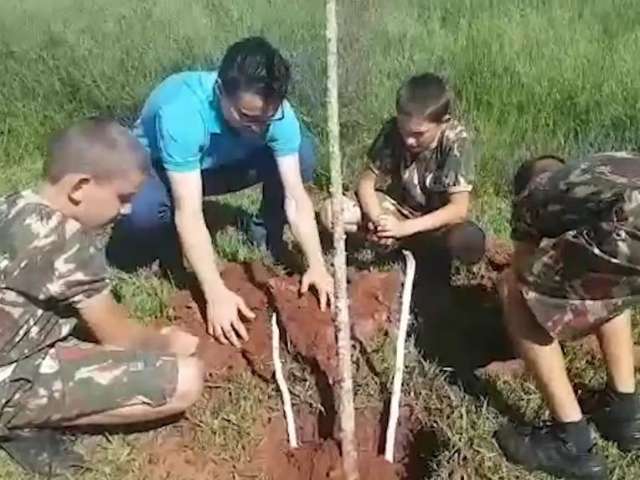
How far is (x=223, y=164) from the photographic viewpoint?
423 centimetres

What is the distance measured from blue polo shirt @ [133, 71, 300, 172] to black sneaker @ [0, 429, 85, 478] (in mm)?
925

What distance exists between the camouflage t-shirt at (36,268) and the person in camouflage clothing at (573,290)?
111 cm

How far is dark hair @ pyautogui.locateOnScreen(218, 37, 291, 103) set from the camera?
142 inches

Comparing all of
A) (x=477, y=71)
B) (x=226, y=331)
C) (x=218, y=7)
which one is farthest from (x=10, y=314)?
(x=218, y=7)

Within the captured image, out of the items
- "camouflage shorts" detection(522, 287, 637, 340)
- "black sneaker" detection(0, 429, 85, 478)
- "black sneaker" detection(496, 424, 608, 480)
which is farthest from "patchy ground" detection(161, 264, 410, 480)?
"camouflage shorts" detection(522, 287, 637, 340)

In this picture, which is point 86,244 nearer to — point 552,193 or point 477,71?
point 552,193

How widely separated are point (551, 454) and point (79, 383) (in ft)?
4.15

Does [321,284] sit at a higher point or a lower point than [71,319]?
lower

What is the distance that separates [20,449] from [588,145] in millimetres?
2782

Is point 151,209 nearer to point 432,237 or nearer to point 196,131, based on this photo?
point 196,131

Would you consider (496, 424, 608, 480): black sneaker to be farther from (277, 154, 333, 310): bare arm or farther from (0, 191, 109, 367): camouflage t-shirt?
(0, 191, 109, 367): camouflage t-shirt

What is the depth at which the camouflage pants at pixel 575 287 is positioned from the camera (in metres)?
2.96

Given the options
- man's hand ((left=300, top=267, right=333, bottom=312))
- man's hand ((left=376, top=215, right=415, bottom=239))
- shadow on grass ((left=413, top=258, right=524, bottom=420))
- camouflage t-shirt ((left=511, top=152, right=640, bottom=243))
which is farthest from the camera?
man's hand ((left=376, top=215, right=415, bottom=239))

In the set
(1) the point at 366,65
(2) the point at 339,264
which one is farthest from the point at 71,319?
(1) the point at 366,65
